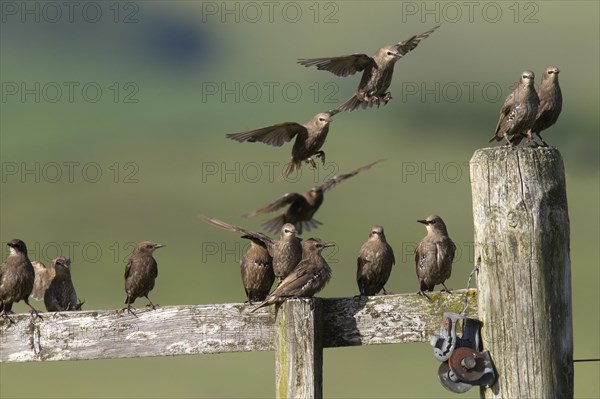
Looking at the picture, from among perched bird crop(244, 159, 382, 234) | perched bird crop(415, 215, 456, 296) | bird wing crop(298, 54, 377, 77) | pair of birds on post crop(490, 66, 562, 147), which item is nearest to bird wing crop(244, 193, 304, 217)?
perched bird crop(244, 159, 382, 234)

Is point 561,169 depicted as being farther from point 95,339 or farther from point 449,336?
point 95,339

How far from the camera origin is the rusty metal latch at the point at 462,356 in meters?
6.07

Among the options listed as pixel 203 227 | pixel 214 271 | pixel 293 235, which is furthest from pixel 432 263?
pixel 203 227

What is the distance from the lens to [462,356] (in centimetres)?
611

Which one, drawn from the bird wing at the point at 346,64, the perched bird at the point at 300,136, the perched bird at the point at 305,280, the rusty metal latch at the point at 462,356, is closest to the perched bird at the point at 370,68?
the bird wing at the point at 346,64

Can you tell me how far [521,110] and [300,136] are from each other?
244 centimetres

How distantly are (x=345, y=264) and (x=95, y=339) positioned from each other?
24.9 metres

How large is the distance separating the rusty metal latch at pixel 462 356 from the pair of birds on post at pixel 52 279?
2130 millimetres

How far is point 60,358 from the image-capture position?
6.55 meters

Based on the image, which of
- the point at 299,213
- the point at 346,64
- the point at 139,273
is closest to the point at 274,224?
the point at 299,213

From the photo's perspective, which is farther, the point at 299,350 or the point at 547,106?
the point at 547,106

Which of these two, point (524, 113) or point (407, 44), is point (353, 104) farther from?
point (524, 113)

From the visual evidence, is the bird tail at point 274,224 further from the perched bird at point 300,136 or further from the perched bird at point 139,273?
the perched bird at point 300,136

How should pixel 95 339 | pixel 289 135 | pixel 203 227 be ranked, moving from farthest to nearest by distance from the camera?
pixel 203 227, pixel 289 135, pixel 95 339
